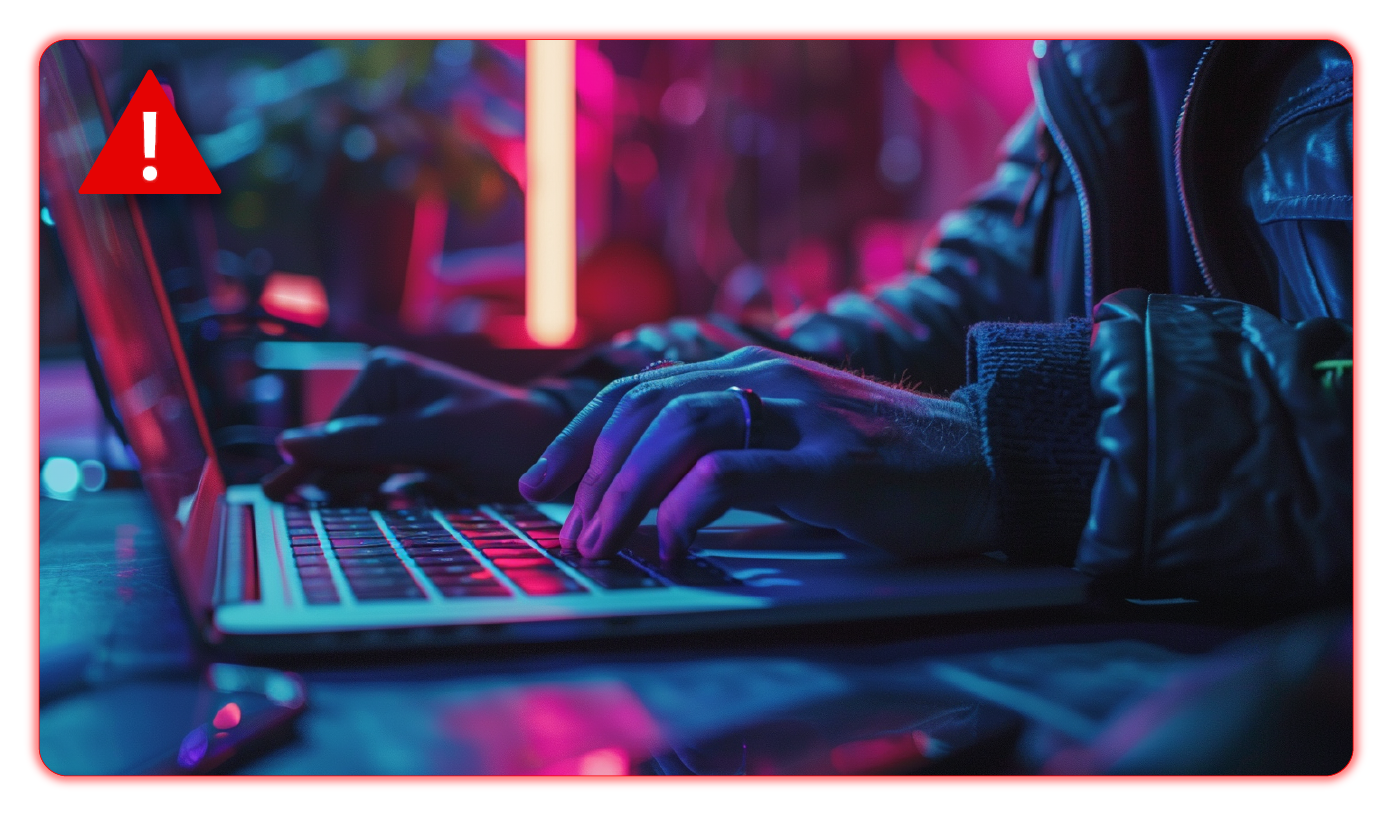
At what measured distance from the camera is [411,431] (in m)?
0.63

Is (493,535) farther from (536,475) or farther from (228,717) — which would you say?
(228,717)

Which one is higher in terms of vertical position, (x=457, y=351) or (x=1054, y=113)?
(x=1054, y=113)

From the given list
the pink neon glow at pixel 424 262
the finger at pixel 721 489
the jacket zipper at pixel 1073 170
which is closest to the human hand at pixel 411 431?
the finger at pixel 721 489

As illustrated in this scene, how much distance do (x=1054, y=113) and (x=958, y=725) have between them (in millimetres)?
427

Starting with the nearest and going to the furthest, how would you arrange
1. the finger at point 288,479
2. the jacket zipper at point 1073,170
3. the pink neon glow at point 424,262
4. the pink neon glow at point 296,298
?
the jacket zipper at point 1073,170 < the finger at point 288,479 < the pink neon glow at point 296,298 < the pink neon glow at point 424,262

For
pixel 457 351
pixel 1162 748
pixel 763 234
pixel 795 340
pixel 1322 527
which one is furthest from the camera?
pixel 763 234

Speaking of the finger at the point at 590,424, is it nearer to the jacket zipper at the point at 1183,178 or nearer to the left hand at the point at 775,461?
the left hand at the point at 775,461

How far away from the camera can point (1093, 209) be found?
0.53 meters

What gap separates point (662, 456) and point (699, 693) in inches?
4.7

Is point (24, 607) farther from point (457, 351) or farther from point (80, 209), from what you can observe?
point (457, 351)

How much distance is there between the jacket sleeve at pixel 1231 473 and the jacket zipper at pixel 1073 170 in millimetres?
138

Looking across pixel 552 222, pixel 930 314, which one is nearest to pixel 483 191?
pixel 552 222

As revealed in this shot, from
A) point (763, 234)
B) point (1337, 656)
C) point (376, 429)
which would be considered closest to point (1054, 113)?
point (1337, 656)

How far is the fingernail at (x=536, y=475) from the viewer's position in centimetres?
44
